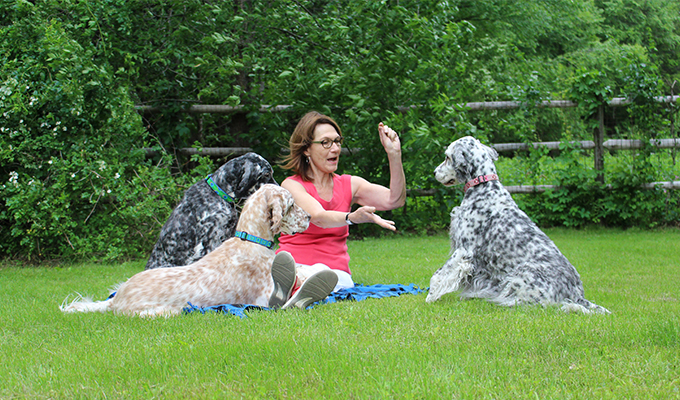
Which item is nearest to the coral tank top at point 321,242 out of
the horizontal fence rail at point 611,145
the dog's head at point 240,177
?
the dog's head at point 240,177

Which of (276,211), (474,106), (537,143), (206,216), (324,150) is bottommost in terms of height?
(537,143)

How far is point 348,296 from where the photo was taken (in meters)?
4.37

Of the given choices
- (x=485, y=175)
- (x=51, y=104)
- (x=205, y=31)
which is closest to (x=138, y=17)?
(x=205, y=31)

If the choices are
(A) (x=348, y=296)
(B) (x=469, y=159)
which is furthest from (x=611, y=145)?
(A) (x=348, y=296)

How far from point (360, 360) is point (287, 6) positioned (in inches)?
278

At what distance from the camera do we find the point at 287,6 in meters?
8.46

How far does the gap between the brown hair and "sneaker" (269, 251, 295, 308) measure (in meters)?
1.19

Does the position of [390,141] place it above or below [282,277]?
above

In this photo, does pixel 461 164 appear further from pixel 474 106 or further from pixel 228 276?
pixel 474 106

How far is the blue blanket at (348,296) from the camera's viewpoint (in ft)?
12.1

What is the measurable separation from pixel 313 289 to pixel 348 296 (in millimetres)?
638

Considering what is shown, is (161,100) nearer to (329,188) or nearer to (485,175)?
(329,188)

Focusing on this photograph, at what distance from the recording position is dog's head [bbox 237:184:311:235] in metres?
3.99

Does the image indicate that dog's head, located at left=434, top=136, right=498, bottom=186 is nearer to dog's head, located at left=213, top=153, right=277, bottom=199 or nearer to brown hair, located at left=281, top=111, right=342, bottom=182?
brown hair, located at left=281, top=111, right=342, bottom=182
